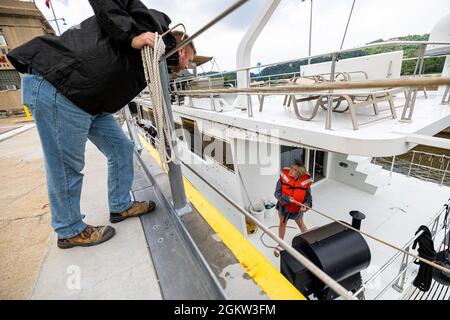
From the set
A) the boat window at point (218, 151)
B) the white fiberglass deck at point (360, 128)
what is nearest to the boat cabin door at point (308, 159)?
the boat window at point (218, 151)

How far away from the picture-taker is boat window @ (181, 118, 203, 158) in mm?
6541

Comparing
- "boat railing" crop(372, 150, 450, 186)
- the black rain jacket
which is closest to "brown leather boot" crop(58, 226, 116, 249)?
the black rain jacket

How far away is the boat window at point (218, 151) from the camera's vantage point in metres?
4.90

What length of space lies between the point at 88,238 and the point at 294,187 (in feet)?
10.3

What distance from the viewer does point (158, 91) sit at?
1.21m

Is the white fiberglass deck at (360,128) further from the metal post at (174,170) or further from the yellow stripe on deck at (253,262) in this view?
the metal post at (174,170)

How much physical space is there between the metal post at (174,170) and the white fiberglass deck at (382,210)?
320cm

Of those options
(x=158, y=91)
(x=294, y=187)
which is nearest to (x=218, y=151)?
(x=294, y=187)

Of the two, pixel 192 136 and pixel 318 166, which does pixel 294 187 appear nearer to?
pixel 318 166

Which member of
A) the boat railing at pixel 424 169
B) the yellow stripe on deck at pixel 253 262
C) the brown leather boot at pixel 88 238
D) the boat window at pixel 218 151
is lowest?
the boat railing at pixel 424 169

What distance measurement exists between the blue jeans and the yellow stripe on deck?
3.07 feet

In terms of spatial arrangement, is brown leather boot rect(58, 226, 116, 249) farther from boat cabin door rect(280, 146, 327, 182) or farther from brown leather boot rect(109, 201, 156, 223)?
boat cabin door rect(280, 146, 327, 182)

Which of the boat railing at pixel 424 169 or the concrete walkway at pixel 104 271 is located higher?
the concrete walkway at pixel 104 271

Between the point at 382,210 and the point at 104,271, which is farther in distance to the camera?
the point at 382,210
